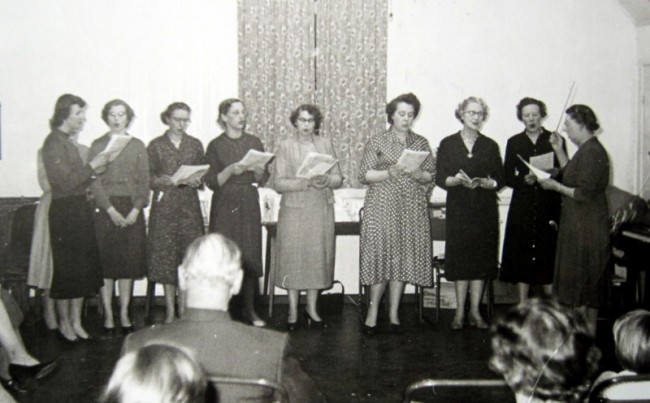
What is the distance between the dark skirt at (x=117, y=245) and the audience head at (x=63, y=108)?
28.9 inches

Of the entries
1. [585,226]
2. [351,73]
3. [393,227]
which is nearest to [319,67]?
[351,73]

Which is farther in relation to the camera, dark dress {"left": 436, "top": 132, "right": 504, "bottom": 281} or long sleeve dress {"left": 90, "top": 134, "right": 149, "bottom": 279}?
dark dress {"left": 436, "top": 132, "right": 504, "bottom": 281}

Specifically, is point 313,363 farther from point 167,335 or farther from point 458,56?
point 458,56

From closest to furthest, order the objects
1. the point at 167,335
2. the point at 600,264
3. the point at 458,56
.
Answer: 1. the point at 167,335
2. the point at 600,264
3. the point at 458,56

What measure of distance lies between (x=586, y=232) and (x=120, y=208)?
136 inches

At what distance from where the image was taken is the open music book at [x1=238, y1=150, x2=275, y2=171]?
17.3ft

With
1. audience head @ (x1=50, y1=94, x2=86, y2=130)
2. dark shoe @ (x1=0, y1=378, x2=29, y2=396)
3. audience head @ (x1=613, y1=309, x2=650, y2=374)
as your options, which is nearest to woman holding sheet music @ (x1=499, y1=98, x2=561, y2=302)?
audience head @ (x1=50, y1=94, x2=86, y2=130)

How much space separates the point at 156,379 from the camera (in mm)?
1348

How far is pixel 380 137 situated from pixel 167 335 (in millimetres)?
3720

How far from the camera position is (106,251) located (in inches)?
217

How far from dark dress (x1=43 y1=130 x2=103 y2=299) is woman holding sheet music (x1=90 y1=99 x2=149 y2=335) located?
0.32 m

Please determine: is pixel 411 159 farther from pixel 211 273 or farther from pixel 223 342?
pixel 223 342

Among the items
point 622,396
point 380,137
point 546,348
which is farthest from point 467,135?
point 546,348

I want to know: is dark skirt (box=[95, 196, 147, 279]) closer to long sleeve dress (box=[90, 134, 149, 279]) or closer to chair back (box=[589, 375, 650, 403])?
long sleeve dress (box=[90, 134, 149, 279])
